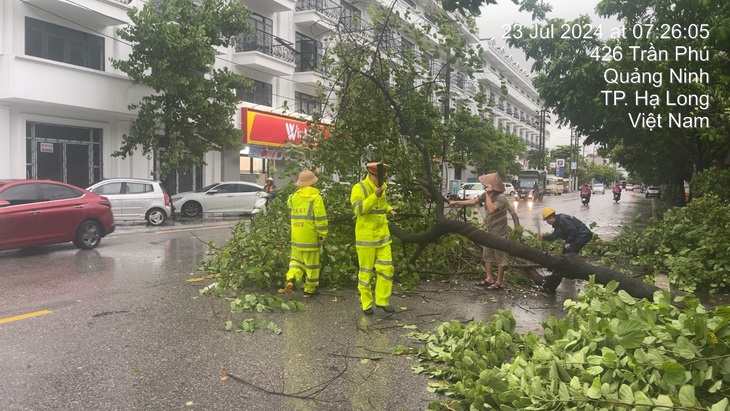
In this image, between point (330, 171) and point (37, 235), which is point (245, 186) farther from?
point (330, 171)

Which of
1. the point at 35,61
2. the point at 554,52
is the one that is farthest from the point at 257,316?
the point at 35,61

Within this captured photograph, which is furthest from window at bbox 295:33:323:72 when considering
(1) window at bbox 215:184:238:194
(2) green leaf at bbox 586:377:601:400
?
(2) green leaf at bbox 586:377:601:400

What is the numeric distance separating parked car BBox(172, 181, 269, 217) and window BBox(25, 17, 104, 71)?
5.52 metres

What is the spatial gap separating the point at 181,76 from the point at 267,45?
8357mm

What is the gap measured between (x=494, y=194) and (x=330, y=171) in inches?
93.2

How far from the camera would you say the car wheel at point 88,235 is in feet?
36.0

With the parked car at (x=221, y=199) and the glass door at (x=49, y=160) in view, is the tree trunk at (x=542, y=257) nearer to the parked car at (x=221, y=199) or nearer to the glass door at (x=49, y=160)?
the parked car at (x=221, y=199)

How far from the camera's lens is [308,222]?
22.0 ft

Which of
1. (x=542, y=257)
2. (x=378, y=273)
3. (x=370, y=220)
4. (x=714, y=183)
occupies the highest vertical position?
(x=714, y=183)

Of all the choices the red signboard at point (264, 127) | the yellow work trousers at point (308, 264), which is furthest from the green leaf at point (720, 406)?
the red signboard at point (264, 127)

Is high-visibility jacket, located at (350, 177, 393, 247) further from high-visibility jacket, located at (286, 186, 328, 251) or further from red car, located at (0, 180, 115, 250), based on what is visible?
red car, located at (0, 180, 115, 250)

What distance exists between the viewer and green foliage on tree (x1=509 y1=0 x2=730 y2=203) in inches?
391

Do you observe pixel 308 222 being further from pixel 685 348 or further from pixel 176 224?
pixel 176 224

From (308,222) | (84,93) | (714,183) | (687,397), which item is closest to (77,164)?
(84,93)
